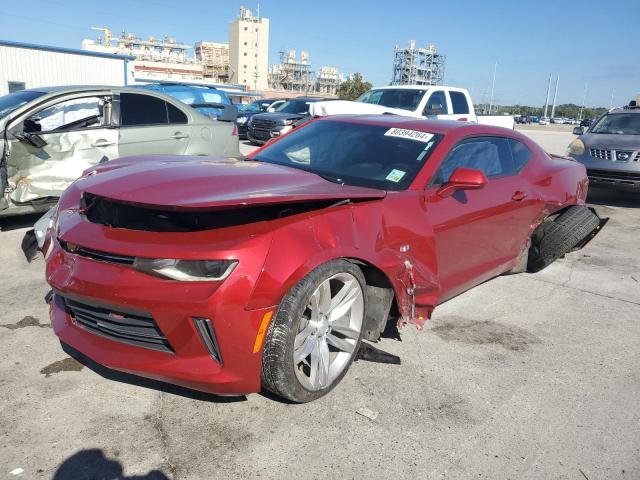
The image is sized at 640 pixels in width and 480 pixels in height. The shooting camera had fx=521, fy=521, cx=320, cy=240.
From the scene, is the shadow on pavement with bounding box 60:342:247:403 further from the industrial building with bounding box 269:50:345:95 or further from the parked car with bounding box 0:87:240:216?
the industrial building with bounding box 269:50:345:95

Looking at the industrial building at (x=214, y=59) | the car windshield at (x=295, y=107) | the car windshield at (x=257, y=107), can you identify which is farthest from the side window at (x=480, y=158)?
the industrial building at (x=214, y=59)

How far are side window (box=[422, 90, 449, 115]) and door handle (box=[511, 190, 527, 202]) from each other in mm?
6831

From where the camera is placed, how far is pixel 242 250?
2.24m

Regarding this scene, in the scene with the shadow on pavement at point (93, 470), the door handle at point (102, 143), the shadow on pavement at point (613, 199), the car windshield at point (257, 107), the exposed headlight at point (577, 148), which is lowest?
the shadow on pavement at point (93, 470)

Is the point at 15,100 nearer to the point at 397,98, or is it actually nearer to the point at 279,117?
the point at 397,98

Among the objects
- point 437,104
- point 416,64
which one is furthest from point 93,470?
point 416,64

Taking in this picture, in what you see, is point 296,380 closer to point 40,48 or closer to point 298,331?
point 298,331

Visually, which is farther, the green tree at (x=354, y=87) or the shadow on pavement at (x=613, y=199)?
the green tree at (x=354, y=87)

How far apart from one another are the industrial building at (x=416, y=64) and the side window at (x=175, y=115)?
108807mm

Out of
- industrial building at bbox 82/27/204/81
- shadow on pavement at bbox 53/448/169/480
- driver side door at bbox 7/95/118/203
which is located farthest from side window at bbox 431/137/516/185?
industrial building at bbox 82/27/204/81

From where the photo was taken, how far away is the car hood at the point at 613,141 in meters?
8.64

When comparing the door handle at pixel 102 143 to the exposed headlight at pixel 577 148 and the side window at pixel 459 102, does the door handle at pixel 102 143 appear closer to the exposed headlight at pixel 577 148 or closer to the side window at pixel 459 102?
the exposed headlight at pixel 577 148

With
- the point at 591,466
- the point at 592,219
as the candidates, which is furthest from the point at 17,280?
the point at 592,219

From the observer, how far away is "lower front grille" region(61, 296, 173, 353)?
2.32 m
